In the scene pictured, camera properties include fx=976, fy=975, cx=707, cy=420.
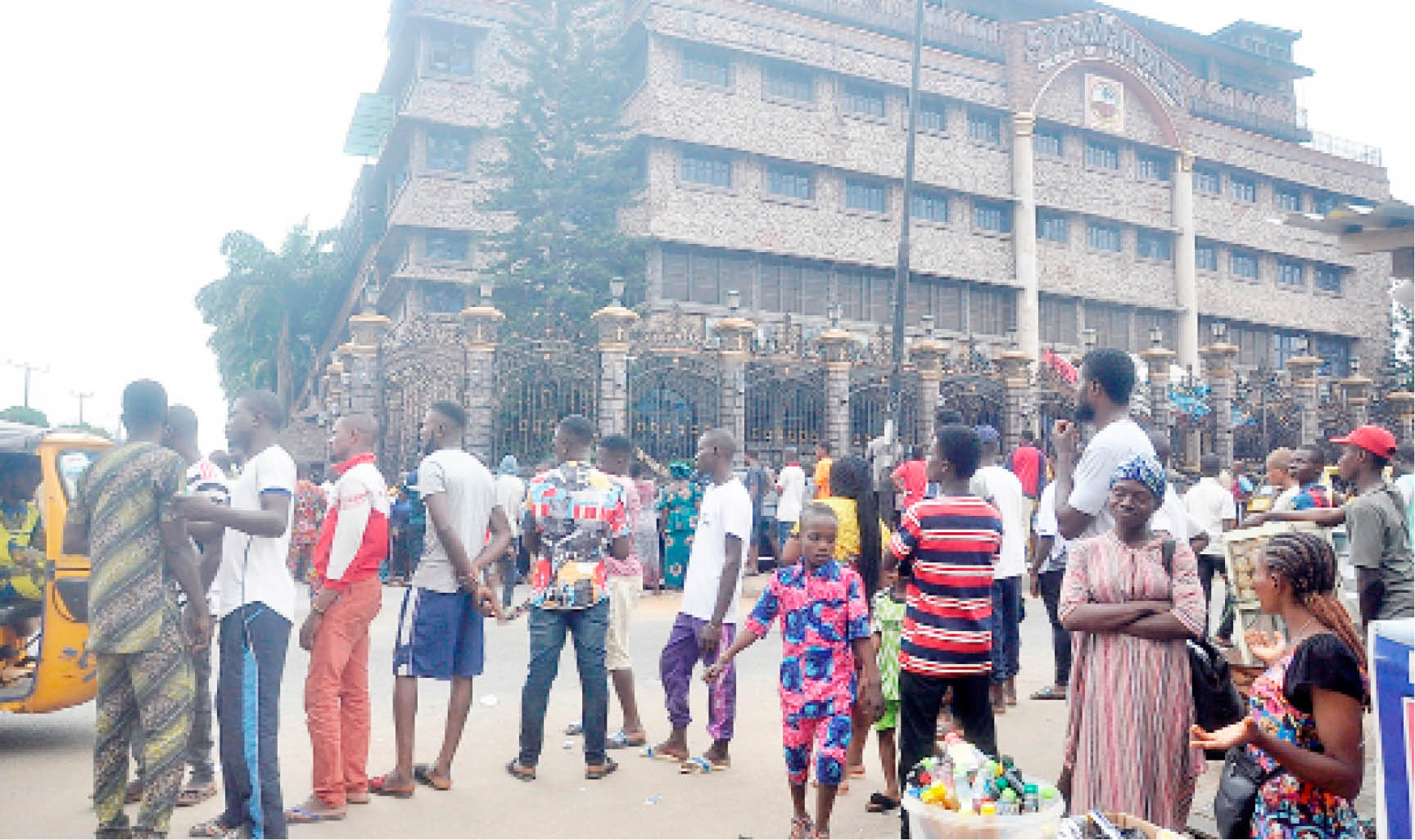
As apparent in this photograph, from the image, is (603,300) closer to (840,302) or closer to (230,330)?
(840,302)

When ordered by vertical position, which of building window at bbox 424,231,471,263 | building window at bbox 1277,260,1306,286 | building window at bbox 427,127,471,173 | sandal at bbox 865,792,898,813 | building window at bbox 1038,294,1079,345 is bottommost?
sandal at bbox 865,792,898,813

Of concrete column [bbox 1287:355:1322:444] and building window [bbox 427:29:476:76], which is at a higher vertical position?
building window [bbox 427:29:476:76]

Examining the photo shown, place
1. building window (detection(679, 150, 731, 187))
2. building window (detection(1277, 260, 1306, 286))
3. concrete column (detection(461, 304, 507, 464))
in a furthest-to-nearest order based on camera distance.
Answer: building window (detection(1277, 260, 1306, 286)) < building window (detection(679, 150, 731, 187)) < concrete column (detection(461, 304, 507, 464))

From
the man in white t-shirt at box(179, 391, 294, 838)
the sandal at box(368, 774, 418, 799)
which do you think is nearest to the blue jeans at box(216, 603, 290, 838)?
the man in white t-shirt at box(179, 391, 294, 838)

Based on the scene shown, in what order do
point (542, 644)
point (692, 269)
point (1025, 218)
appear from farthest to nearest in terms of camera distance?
point (1025, 218) → point (692, 269) → point (542, 644)

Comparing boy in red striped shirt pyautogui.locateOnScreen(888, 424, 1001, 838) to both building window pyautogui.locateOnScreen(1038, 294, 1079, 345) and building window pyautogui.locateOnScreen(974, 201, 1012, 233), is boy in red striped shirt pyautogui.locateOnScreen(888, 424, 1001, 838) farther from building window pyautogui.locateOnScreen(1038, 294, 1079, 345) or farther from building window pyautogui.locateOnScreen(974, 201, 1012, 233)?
building window pyautogui.locateOnScreen(1038, 294, 1079, 345)

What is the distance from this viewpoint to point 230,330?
39.7 m

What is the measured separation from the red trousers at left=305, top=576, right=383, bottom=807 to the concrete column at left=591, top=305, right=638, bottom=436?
10374 millimetres

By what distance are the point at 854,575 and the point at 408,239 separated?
24.7 meters

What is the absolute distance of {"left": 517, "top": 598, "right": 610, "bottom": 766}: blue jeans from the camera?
5305mm

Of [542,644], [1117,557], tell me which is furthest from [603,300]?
[1117,557]

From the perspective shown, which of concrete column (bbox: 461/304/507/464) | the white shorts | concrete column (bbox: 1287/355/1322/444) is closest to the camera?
the white shorts

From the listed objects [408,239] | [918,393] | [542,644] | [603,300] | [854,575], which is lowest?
[542,644]

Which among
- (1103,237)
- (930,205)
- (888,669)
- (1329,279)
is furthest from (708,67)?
(1329,279)
